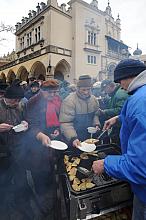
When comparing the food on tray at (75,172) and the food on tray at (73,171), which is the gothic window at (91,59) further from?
the food on tray at (73,171)

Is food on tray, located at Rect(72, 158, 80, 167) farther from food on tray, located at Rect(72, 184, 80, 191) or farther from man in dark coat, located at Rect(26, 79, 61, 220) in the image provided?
man in dark coat, located at Rect(26, 79, 61, 220)

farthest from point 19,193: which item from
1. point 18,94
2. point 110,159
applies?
point 110,159

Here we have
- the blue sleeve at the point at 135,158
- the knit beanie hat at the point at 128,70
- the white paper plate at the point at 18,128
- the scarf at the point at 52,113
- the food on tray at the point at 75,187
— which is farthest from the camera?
the scarf at the point at 52,113

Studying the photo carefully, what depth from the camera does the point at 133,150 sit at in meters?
1.53

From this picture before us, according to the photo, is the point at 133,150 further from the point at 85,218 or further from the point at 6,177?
the point at 6,177

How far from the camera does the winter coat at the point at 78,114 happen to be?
354 cm

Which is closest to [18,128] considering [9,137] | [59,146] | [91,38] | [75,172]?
[9,137]

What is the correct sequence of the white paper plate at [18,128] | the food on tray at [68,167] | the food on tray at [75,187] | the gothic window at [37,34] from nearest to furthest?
the food on tray at [75,187], the food on tray at [68,167], the white paper plate at [18,128], the gothic window at [37,34]

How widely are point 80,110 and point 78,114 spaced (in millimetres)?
68

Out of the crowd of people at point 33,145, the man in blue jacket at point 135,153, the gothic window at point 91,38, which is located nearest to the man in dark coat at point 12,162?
the crowd of people at point 33,145

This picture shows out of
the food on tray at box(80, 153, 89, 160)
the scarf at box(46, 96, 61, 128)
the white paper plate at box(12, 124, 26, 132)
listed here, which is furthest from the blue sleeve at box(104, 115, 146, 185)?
the scarf at box(46, 96, 61, 128)

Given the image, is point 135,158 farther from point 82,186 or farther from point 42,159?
point 42,159

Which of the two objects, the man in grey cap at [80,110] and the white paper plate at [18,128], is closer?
the white paper plate at [18,128]

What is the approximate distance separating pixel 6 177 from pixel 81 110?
1436 mm
